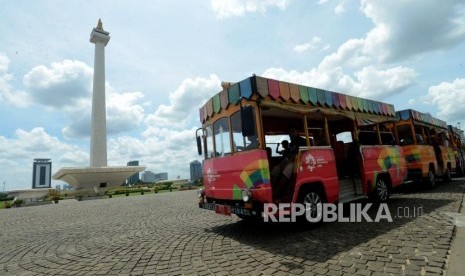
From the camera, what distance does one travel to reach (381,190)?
9.24 metres

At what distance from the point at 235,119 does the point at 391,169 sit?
20.8 ft

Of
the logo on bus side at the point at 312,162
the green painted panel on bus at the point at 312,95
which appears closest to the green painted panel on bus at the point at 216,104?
the green painted panel on bus at the point at 312,95

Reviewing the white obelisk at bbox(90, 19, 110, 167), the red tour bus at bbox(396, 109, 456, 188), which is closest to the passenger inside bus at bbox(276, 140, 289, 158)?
the red tour bus at bbox(396, 109, 456, 188)

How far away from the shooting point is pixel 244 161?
642 cm

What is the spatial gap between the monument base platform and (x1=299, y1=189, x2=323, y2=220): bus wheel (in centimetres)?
5132

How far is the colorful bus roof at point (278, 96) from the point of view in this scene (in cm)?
632

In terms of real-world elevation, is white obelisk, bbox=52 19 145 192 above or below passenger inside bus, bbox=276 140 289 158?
above

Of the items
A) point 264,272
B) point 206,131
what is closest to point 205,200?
point 206,131

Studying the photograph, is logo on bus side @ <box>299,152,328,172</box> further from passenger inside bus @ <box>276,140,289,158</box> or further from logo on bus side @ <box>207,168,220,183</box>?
logo on bus side @ <box>207,168,220,183</box>

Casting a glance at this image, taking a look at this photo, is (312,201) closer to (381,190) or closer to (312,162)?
(312,162)

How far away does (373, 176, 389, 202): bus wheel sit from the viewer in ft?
29.7

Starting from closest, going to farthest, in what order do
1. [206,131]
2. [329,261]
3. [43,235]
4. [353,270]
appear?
[353,270] → [329,261] → [206,131] → [43,235]

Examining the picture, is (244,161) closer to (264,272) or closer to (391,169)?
(264,272)

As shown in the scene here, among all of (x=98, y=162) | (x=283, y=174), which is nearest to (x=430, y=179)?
(x=283, y=174)
